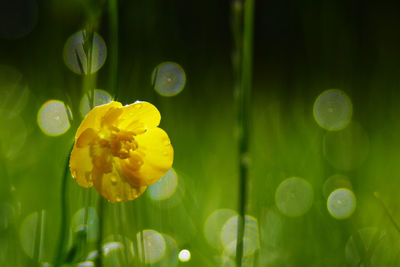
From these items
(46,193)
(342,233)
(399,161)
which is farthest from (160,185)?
(399,161)

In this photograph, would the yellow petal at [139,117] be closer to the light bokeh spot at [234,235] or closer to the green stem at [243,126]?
the green stem at [243,126]

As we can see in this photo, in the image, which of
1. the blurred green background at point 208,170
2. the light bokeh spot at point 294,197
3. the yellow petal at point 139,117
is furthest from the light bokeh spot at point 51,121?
the yellow petal at point 139,117

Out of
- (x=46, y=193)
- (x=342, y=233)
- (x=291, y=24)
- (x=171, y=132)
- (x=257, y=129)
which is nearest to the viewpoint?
(x=342, y=233)

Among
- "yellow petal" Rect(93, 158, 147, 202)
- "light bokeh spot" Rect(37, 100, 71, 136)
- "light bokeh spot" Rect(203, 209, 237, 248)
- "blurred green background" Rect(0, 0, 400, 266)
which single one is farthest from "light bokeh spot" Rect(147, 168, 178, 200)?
"light bokeh spot" Rect(37, 100, 71, 136)

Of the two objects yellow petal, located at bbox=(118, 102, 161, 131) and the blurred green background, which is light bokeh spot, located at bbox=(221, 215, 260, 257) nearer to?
the blurred green background

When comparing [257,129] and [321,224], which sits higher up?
[257,129]

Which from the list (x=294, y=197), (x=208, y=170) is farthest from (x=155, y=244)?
(x=208, y=170)

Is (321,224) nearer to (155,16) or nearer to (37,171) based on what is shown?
(155,16)
